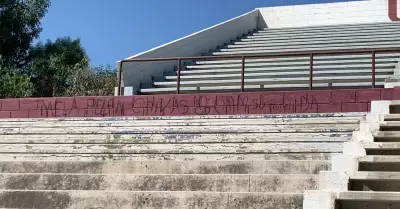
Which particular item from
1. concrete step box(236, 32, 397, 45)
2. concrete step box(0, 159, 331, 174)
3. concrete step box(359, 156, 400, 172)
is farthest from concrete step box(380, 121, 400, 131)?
concrete step box(236, 32, 397, 45)

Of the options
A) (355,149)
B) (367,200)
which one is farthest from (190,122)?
(367,200)

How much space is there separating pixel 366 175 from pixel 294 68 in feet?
25.9

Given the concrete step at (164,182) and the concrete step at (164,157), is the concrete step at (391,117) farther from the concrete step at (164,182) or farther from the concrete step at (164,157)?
the concrete step at (164,182)

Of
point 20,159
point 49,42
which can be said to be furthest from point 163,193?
point 49,42

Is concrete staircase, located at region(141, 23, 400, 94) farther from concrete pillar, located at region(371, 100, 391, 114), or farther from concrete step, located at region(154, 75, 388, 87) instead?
concrete pillar, located at region(371, 100, 391, 114)

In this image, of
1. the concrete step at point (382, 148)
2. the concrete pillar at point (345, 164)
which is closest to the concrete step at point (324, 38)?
the concrete step at point (382, 148)

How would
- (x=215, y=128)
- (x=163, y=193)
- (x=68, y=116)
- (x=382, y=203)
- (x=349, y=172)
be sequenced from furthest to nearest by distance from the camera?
(x=68, y=116) < (x=215, y=128) < (x=163, y=193) < (x=349, y=172) < (x=382, y=203)

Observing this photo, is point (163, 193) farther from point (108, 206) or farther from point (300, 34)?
point (300, 34)

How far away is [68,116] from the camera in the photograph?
10656 mm

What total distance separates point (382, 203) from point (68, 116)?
6969 mm

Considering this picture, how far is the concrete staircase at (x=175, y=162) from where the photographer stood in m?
5.93

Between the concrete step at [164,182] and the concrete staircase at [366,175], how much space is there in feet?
1.58

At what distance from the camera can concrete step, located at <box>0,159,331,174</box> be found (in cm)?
628

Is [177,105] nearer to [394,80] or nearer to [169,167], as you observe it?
[169,167]
